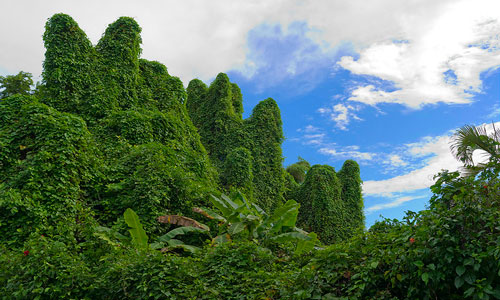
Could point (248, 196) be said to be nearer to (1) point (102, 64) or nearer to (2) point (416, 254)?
(1) point (102, 64)

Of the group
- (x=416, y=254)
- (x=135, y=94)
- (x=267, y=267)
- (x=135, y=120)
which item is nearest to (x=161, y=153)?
(x=135, y=120)

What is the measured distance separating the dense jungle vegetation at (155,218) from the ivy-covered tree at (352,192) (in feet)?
26.2

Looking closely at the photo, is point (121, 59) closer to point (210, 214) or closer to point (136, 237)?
point (210, 214)

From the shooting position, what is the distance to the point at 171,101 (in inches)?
525

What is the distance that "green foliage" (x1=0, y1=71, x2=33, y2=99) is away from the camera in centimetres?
2209

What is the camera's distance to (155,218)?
303 inches

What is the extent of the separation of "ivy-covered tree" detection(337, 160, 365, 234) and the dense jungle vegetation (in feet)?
26.2

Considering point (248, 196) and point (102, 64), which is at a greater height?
point (102, 64)

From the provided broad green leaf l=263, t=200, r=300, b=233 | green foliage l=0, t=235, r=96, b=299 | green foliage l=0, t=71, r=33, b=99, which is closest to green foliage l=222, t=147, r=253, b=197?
broad green leaf l=263, t=200, r=300, b=233

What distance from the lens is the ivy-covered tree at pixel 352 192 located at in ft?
69.9

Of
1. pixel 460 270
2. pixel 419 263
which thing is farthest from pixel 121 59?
pixel 460 270

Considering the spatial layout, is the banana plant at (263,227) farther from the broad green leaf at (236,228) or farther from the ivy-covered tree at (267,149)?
the ivy-covered tree at (267,149)

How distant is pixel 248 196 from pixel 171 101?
4.81 metres

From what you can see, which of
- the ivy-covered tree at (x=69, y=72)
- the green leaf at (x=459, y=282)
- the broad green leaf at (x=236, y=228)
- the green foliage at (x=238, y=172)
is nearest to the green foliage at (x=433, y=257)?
the green leaf at (x=459, y=282)
